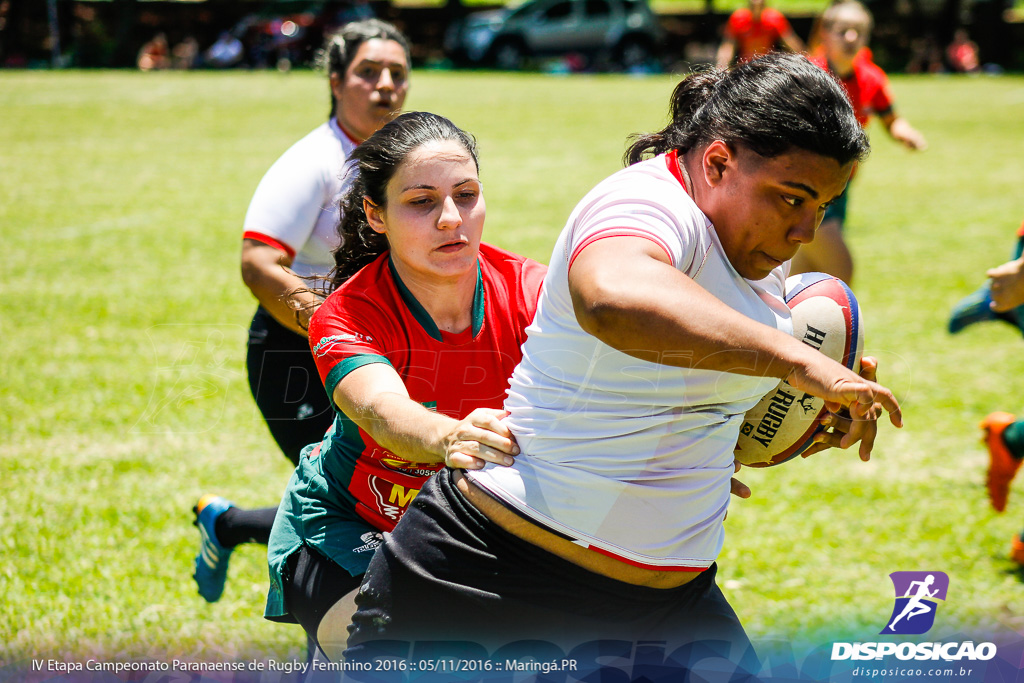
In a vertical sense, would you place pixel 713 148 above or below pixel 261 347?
above

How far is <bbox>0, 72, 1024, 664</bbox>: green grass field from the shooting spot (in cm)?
387

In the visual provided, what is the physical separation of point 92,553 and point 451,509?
9.41ft

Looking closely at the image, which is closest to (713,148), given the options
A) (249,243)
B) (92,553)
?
(249,243)

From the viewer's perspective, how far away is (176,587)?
13.1 feet

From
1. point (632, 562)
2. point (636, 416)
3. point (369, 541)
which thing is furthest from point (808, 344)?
point (369, 541)

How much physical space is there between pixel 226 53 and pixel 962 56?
1023 inches

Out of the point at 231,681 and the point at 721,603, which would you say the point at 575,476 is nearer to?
the point at 721,603

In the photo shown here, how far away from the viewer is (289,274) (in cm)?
354

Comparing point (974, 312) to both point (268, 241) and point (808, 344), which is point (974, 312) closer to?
point (808, 344)

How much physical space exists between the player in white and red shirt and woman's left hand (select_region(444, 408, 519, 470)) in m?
0.03

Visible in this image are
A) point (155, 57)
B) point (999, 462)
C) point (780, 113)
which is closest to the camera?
point (780, 113)

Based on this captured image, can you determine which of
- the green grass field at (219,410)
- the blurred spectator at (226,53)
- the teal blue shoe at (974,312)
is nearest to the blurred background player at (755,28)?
the green grass field at (219,410)

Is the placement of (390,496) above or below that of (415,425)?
below

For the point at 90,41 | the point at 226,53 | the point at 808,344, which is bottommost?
the point at 226,53
